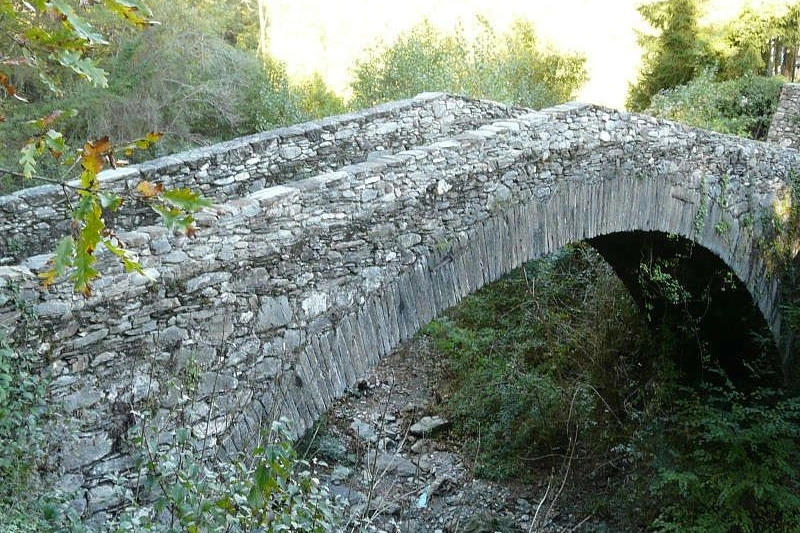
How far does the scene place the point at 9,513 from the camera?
133 inches

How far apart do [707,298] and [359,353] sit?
570 centimetres

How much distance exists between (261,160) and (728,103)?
977cm

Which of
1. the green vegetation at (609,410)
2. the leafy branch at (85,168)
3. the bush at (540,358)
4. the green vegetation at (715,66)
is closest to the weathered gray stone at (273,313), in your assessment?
the leafy branch at (85,168)

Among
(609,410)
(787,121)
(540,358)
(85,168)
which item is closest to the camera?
(85,168)

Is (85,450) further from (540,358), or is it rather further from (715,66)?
(715,66)

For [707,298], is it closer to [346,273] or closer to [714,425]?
[714,425]

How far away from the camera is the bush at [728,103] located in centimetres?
1383

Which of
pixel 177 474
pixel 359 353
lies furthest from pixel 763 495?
pixel 177 474

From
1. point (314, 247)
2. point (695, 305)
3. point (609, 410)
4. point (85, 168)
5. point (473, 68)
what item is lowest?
point (609, 410)

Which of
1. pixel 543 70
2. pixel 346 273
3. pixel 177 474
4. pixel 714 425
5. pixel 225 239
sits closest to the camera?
pixel 177 474

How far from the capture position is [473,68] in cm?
1462

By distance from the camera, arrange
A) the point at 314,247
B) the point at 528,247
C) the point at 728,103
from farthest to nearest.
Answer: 1. the point at 728,103
2. the point at 528,247
3. the point at 314,247

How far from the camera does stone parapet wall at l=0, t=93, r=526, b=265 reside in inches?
267

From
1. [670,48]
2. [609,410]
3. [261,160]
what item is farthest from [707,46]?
[261,160]
